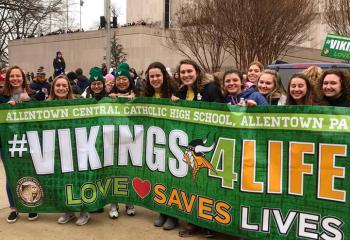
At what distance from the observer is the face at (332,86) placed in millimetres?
4355

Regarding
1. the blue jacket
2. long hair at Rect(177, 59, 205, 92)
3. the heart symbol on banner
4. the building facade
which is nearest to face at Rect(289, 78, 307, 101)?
the blue jacket

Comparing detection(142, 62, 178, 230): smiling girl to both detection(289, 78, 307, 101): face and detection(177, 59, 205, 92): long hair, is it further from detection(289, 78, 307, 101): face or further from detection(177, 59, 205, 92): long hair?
detection(289, 78, 307, 101): face

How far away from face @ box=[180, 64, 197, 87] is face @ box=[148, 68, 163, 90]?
0.26 meters

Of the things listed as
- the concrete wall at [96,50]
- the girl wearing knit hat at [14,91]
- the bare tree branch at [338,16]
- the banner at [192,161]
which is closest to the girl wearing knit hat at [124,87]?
the banner at [192,161]

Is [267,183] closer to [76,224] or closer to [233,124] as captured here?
[233,124]

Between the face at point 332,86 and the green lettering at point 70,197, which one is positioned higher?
the face at point 332,86

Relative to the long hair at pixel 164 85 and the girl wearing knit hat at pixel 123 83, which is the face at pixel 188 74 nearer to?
the long hair at pixel 164 85

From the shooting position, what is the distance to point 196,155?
4.75 meters

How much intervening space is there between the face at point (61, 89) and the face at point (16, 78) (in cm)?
49

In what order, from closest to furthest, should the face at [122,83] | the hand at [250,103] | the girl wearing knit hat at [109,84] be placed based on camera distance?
1. the hand at [250,103]
2. the face at [122,83]
3. the girl wearing knit hat at [109,84]

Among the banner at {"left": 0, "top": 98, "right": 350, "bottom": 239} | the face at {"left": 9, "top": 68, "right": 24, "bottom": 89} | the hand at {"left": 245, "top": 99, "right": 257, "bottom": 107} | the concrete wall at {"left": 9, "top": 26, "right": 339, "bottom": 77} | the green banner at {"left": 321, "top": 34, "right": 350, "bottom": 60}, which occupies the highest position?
the concrete wall at {"left": 9, "top": 26, "right": 339, "bottom": 77}

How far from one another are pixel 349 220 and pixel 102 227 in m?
2.59

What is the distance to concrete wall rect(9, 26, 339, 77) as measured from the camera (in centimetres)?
3188

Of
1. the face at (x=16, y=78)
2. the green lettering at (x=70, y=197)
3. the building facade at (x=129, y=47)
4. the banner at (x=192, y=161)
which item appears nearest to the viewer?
the banner at (x=192, y=161)
